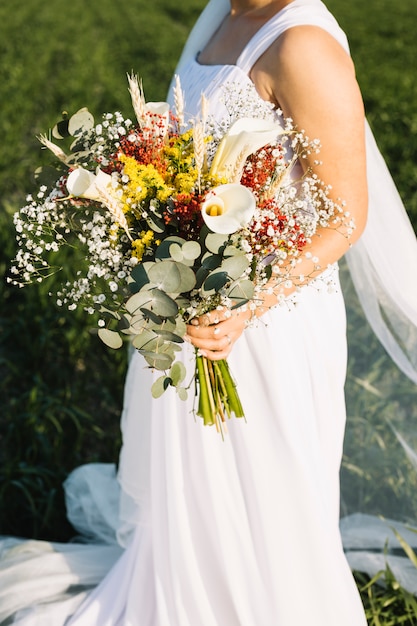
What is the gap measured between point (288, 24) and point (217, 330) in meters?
0.77

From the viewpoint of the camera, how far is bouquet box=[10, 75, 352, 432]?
4.70ft

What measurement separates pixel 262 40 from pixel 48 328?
98.5 inches

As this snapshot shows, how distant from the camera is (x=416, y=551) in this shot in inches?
104

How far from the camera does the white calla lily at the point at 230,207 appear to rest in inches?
54.5

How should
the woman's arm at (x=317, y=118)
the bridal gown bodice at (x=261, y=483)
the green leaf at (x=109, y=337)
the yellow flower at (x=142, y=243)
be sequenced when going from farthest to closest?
the bridal gown bodice at (x=261, y=483)
the woman's arm at (x=317, y=118)
the green leaf at (x=109, y=337)
the yellow flower at (x=142, y=243)

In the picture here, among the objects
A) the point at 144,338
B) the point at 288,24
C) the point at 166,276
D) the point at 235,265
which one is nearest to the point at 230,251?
the point at 235,265

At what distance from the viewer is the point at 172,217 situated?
4.90 feet

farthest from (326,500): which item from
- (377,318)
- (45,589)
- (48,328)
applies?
(48,328)

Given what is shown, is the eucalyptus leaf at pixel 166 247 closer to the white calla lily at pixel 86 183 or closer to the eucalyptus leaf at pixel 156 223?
the eucalyptus leaf at pixel 156 223

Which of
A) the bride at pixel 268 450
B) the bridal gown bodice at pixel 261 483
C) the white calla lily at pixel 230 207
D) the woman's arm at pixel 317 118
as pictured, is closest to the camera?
the white calla lily at pixel 230 207

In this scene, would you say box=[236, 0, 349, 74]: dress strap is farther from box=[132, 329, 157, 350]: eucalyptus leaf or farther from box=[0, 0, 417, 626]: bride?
box=[132, 329, 157, 350]: eucalyptus leaf

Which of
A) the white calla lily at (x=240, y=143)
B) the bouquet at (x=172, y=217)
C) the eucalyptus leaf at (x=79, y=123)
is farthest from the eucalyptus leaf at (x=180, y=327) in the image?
the eucalyptus leaf at (x=79, y=123)

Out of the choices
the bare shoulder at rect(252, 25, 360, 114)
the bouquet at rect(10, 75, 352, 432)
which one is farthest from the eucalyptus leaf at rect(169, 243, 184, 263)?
the bare shoulder at rect(252, 25, 360, 114)

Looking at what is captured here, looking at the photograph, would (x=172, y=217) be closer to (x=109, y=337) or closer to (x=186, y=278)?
(x=186, y=278)
